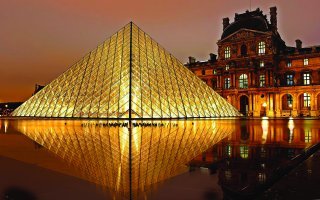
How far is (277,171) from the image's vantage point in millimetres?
4363

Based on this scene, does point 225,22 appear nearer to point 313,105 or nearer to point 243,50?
point 243,50

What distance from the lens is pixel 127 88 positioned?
72.4ft

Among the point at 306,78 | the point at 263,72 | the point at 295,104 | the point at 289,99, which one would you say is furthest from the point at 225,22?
the point at 295,104

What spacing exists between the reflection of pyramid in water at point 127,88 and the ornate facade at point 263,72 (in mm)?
17891

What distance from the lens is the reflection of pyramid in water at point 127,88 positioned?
22266 mm

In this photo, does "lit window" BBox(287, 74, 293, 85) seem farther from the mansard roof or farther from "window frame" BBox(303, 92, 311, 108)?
the mansard roof

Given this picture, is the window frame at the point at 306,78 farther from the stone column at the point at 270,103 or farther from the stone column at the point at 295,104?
the stone column at the point at 270,103

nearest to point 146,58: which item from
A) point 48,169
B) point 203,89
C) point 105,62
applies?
point 105,62

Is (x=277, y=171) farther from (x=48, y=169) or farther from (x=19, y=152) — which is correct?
(x=19, y=152)

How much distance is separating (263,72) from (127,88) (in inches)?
1232

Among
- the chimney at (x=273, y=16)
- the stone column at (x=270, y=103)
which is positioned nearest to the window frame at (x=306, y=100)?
the stone column at (x=270, y=103)

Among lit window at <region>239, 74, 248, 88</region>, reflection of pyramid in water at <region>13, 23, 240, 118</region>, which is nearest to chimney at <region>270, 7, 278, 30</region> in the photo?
lit window at <region>239, 74, 248, 88</region>

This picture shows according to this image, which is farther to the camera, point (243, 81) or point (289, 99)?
point (243, 81)

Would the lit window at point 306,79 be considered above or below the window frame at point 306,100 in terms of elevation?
above
